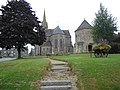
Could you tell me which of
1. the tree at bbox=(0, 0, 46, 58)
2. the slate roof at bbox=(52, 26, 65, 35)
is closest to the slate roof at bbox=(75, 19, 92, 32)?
the slate roof at bbox=(52, 26, 65, 35)

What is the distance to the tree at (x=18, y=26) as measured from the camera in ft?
137

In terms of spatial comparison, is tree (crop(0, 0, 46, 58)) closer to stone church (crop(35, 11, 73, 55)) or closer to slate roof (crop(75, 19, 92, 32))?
slate roof (crop(75, 19, 92, 32))

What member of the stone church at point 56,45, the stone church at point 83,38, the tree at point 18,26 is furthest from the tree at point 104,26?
the stone church at point 56,45

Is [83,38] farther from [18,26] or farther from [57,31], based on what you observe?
[18,26]

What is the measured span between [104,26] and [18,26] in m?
16.9

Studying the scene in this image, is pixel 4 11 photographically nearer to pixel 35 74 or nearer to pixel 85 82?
pixel 35 74

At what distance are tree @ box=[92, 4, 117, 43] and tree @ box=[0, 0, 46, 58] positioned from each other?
10831mm

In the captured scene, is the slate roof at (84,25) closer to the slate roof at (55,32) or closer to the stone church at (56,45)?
the stone church at (56,45)

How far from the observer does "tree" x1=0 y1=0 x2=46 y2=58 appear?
41.8 m

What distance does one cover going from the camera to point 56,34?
9631 cm

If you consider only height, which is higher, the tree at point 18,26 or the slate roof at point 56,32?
the slate roof at point 56,32

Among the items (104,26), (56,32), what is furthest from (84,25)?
(104,26)

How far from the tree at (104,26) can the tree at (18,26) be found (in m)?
10.8

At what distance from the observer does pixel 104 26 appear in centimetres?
4638
